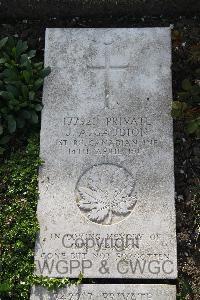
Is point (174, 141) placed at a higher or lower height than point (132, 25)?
lower

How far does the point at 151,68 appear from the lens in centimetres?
480

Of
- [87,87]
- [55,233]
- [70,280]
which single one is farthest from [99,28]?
[70,280]

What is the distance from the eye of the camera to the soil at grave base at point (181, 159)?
14.5 ft

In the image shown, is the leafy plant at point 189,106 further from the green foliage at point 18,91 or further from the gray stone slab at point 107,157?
the green foliage at point 18,91

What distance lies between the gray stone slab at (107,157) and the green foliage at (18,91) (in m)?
0.10

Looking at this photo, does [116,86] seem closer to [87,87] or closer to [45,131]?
[87,87]

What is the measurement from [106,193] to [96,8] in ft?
6.05

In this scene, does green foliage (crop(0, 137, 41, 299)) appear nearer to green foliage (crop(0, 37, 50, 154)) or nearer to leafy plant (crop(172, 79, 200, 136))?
green foliage (crop(0, 37, 50, 154))

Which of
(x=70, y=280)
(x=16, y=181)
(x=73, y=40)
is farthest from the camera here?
(x=73, y=40)

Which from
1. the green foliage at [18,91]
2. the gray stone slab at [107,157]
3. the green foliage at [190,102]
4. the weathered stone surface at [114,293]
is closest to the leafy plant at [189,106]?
the green foliage at [190,102]

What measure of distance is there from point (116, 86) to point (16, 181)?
1169 millimetres

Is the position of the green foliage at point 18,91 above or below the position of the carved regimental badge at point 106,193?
above

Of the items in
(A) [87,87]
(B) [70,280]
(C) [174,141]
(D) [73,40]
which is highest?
→ (D) [73,40]

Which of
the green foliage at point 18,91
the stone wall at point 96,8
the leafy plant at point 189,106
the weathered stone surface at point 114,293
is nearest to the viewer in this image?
the weathered stone surface at point 114,293
